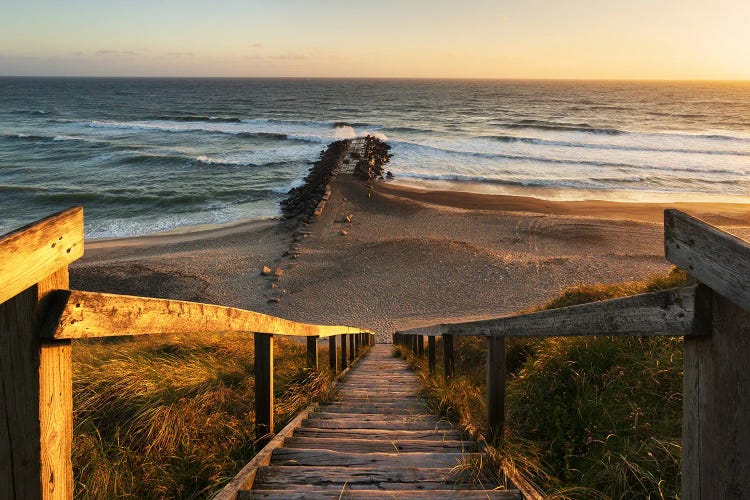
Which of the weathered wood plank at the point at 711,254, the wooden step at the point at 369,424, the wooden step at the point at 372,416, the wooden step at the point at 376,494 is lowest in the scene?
the wooden step at the point at 372,416

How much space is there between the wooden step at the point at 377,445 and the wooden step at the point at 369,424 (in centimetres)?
38

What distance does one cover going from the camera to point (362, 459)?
2875 mm

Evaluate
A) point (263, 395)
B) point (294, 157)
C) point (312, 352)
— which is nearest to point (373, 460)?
point (263, 395)

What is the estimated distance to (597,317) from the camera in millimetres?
2045

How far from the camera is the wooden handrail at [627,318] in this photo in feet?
4.92

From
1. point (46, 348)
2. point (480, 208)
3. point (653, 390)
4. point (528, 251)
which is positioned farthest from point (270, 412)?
point (480, 208)

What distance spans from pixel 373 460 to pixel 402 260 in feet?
52.7

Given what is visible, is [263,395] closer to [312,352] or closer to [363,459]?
[363,459]

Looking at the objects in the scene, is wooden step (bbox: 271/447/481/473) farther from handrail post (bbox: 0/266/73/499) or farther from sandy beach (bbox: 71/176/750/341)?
sandy beach (bbox: 71/176/750/341)

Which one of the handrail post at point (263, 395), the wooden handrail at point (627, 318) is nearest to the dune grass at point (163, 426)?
the handrail post at point (263, 395)

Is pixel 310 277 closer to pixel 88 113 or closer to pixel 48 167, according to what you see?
pixel 48 167

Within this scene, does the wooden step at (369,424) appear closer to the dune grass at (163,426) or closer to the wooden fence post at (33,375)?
the dune grass at (163,426)

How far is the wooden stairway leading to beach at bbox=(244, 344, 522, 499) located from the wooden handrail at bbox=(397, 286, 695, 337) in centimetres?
79

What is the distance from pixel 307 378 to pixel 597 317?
3.17 meters
